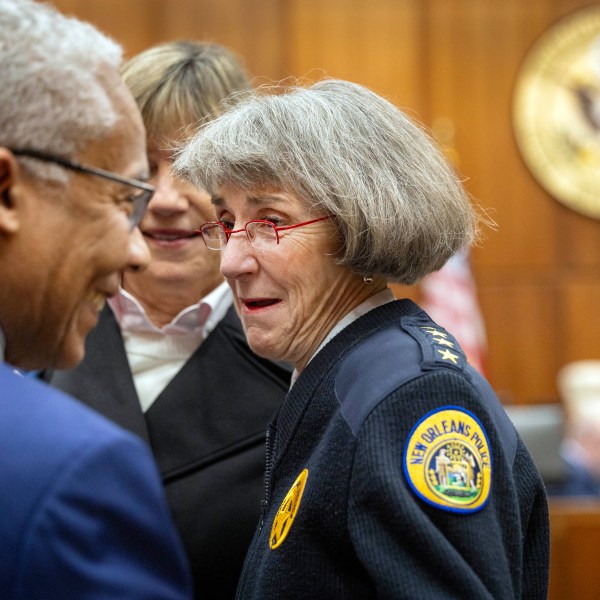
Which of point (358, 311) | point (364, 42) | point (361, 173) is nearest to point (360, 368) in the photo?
point (358, 311)

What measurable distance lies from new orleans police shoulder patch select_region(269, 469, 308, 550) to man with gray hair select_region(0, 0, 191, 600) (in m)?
0.42

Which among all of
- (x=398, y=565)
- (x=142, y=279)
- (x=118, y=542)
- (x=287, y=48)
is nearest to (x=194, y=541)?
(x=142, y=279)

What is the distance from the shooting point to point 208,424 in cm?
218

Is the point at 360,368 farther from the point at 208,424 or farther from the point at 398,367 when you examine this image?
the point at 208,424

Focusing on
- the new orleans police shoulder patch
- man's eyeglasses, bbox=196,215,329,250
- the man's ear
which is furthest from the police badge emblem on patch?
the man's ear

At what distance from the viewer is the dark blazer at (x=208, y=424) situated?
79.8 inches

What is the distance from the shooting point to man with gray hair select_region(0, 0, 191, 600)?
935 mm

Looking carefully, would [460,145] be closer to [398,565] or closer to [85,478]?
[398,565]

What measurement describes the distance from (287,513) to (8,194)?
2.19 feet

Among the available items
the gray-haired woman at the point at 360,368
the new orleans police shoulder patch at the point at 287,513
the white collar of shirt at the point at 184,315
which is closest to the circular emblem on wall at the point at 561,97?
the white collar of shirt at the point at 184,315

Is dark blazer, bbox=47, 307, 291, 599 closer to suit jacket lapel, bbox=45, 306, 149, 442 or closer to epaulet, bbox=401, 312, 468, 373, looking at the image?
suit jacket lapel, bbox=45, 306, 149, 442

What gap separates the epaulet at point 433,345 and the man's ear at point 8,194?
2.03ft

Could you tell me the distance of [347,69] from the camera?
6676mm

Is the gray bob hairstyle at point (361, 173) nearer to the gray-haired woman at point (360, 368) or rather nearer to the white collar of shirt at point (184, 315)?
the gray-haired woman at point (360, 368)
